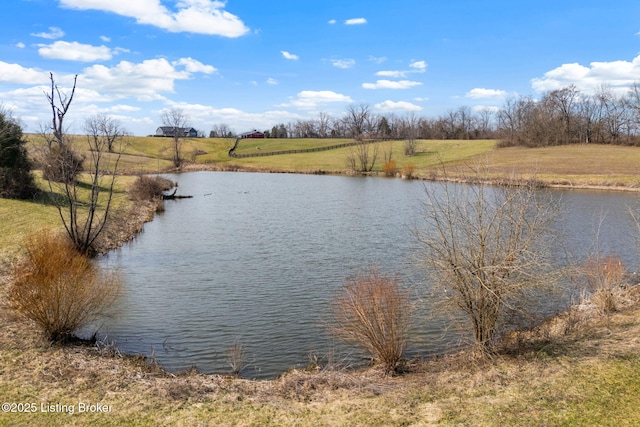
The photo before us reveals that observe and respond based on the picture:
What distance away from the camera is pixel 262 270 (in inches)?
765

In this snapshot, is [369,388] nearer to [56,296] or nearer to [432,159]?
[56,296]

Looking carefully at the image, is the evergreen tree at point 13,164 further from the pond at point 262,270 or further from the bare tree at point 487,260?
the bare tree at point 487,260

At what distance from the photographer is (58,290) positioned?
35.9 ft

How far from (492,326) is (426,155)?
7944 cm

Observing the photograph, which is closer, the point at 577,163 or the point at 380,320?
the point at 380,320

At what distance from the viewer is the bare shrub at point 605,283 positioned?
13.1 m

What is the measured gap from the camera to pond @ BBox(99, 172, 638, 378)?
40.1 ft

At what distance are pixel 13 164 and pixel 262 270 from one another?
19.0 metres

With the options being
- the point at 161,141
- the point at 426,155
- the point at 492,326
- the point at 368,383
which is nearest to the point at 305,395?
the point at 368,383

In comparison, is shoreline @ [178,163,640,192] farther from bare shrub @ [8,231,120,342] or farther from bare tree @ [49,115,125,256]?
bare shrub @ [8,231,120,342]

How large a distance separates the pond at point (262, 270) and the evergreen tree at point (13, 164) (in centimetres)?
751

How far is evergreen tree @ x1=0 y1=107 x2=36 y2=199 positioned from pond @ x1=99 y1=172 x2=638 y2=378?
7.51 meters

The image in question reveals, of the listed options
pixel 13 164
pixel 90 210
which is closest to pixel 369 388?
pixel 90 210

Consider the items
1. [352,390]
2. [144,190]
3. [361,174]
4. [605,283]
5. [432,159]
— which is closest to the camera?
[352,390]
